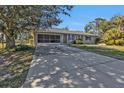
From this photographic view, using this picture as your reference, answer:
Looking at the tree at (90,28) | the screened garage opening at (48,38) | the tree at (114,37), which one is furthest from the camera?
the tree at (90,28)

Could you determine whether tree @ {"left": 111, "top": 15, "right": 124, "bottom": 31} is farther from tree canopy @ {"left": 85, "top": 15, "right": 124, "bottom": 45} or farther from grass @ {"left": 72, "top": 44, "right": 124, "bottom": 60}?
grass @ {"left": 72, "top": 44, "right": 124, "bottom": 60}

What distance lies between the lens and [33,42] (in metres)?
33.2

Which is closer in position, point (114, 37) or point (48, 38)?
point (48, 38)

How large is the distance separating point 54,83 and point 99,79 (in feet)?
5.94

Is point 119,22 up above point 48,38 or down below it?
above

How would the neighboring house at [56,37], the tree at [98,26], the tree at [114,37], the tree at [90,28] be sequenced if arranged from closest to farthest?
the neighboring house at [56,37]
the tree at [114,37]
the tree at [98,26]
the tree at [90,28]

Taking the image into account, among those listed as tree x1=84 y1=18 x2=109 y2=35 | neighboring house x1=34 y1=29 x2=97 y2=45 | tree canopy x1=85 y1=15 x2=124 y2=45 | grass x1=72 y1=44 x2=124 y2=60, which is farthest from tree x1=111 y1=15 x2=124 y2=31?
grass x1=72 y1=44 x2=124 y2=60

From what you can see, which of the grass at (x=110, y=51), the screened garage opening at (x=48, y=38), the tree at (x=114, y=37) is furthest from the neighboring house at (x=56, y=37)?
the grass at (x=110, y=51)

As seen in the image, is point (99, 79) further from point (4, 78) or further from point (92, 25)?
point (92, 25)

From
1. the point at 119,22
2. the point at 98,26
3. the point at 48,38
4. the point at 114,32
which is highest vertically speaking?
the point at 119,22

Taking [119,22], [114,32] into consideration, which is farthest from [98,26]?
[114,32]

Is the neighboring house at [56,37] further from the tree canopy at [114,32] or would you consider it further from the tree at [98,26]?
the tree canopy at [114,32]

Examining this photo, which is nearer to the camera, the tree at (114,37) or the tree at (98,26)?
the tree at (114,37)

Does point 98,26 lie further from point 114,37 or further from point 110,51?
point 110,51
